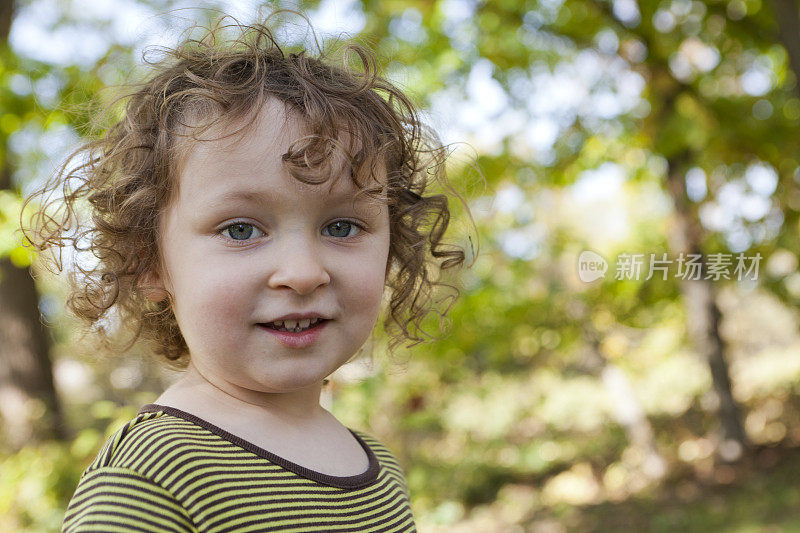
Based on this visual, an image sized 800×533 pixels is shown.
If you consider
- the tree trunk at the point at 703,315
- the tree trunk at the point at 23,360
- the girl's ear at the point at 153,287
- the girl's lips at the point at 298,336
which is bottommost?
the tree trunk at the point at 23,360

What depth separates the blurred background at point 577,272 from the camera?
4.68 m

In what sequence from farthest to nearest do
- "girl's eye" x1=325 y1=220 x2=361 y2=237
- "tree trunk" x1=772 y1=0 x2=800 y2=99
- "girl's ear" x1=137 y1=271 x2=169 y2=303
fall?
"tree trunk" x1=772 y1=0 x2=800 y2=99 → "girl's ear" x1=137 y1=271 x2=169 y2=303 → "girl's eye" x1=325 y1=220 x2=361 y2=237

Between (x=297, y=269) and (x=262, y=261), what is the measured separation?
0.06m

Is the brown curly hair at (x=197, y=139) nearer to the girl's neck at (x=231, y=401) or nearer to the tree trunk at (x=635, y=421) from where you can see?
the girl's neck at (x=231, y=401)

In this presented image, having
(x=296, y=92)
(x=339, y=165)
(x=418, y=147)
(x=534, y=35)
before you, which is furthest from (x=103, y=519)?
(x=534, y=35)

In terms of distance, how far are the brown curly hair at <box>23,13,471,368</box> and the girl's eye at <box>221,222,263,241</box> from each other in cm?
11

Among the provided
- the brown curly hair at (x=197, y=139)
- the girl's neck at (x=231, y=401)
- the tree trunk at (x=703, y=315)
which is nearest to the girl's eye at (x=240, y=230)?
the brown curly hair at (x=197, y=139)

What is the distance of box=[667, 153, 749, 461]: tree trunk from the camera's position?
18.6 feet

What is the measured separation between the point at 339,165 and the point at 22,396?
17.4 ft

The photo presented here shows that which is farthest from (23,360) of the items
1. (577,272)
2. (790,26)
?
(790,26)

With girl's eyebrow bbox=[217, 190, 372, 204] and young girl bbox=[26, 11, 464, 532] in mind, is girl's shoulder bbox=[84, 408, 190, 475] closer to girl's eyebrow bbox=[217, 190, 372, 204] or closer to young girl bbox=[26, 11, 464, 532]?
young girl bbox=[26, 11, 464, 532]

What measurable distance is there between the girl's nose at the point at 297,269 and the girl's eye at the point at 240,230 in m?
0.05

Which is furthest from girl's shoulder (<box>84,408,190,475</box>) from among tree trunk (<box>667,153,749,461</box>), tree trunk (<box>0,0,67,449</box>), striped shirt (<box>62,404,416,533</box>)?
tree trunk (<box>667,153,749,461</box>)

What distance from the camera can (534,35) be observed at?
17.0 feet
